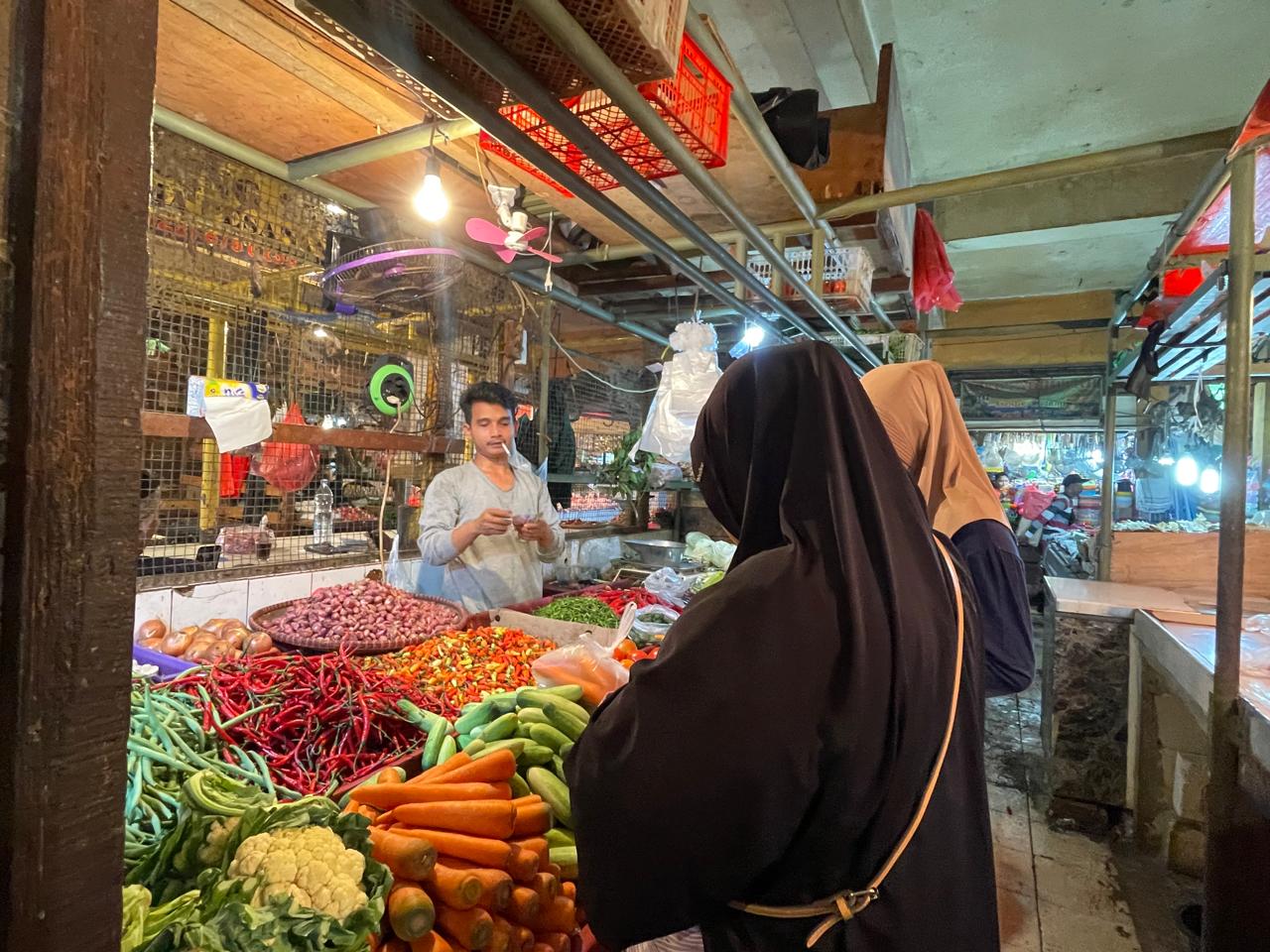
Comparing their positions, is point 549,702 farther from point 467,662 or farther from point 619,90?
point 619,90

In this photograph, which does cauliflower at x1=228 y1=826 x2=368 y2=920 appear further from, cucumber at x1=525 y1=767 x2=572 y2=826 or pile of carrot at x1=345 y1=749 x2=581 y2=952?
cucumber at x1=525 y1=767 x2=572 y2=826

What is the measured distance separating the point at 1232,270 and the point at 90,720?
3162 mm

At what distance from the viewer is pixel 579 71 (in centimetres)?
156

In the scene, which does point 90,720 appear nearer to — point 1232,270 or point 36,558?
point 36,558

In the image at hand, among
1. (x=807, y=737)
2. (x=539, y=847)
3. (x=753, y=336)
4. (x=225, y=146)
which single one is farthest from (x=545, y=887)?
(x=753, y=336)

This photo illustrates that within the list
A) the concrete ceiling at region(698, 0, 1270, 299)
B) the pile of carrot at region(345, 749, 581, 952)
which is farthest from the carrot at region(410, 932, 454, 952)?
the concrete ceiling at region(698, 0, 1270, 299)

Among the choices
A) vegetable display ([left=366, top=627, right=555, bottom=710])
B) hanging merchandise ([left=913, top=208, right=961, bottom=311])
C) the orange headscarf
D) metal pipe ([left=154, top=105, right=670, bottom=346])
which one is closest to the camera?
vegetable display ([left=366, top=627, right=555, bottom=710])

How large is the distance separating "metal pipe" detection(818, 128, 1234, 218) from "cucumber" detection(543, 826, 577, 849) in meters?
2.95

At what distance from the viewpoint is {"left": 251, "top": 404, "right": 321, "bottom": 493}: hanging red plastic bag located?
13.3 ft

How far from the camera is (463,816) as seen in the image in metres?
1.60

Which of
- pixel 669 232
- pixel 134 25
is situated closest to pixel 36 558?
pixel 134 25

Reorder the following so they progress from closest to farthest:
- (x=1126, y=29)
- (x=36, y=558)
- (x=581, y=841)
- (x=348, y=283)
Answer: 1. (x=36, y=558)
2. (x=581, y=841)
3. (x=1126, y=29)
4. (x=348, y=283)

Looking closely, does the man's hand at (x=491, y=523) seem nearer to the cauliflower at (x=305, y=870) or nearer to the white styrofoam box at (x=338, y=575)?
the white styrofoam box at (x=338, y=575)

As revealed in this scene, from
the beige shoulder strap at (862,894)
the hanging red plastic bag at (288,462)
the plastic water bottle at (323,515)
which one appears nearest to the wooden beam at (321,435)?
the hanging red plastic bag at (288,462)
